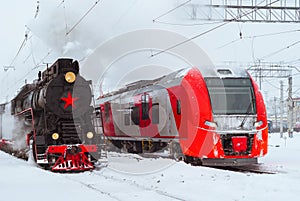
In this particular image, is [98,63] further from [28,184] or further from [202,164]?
[28,184]

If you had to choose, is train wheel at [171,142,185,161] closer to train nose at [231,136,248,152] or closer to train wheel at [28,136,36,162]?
train nose at [231,136,248,152]

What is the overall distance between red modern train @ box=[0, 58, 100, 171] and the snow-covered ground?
3.34 ft

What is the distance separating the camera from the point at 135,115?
57.7 ft

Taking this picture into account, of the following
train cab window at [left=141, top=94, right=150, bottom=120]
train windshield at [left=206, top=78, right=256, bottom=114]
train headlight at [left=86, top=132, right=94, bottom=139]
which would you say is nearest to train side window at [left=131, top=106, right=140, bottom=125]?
train cab window at [left=141, top=94, right=150, bottom=120]

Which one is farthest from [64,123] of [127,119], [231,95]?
[231,95]

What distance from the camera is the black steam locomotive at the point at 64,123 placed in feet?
42.8

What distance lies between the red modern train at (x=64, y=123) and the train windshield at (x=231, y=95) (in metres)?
3.97

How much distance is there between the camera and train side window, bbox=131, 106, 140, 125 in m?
17.2

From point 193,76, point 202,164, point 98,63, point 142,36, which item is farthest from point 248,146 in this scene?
point 98,63

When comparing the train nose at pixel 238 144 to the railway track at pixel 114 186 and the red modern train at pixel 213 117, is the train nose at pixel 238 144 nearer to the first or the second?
the red modern train at pixel 213 117

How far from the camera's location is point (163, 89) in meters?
15.0

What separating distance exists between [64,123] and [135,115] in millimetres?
4204

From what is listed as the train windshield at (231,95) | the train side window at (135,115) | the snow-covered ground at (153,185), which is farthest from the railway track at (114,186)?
the train side window at (135,115)

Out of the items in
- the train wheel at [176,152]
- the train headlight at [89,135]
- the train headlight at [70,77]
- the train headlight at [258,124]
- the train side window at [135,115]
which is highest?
the train headlight at [70,77]
